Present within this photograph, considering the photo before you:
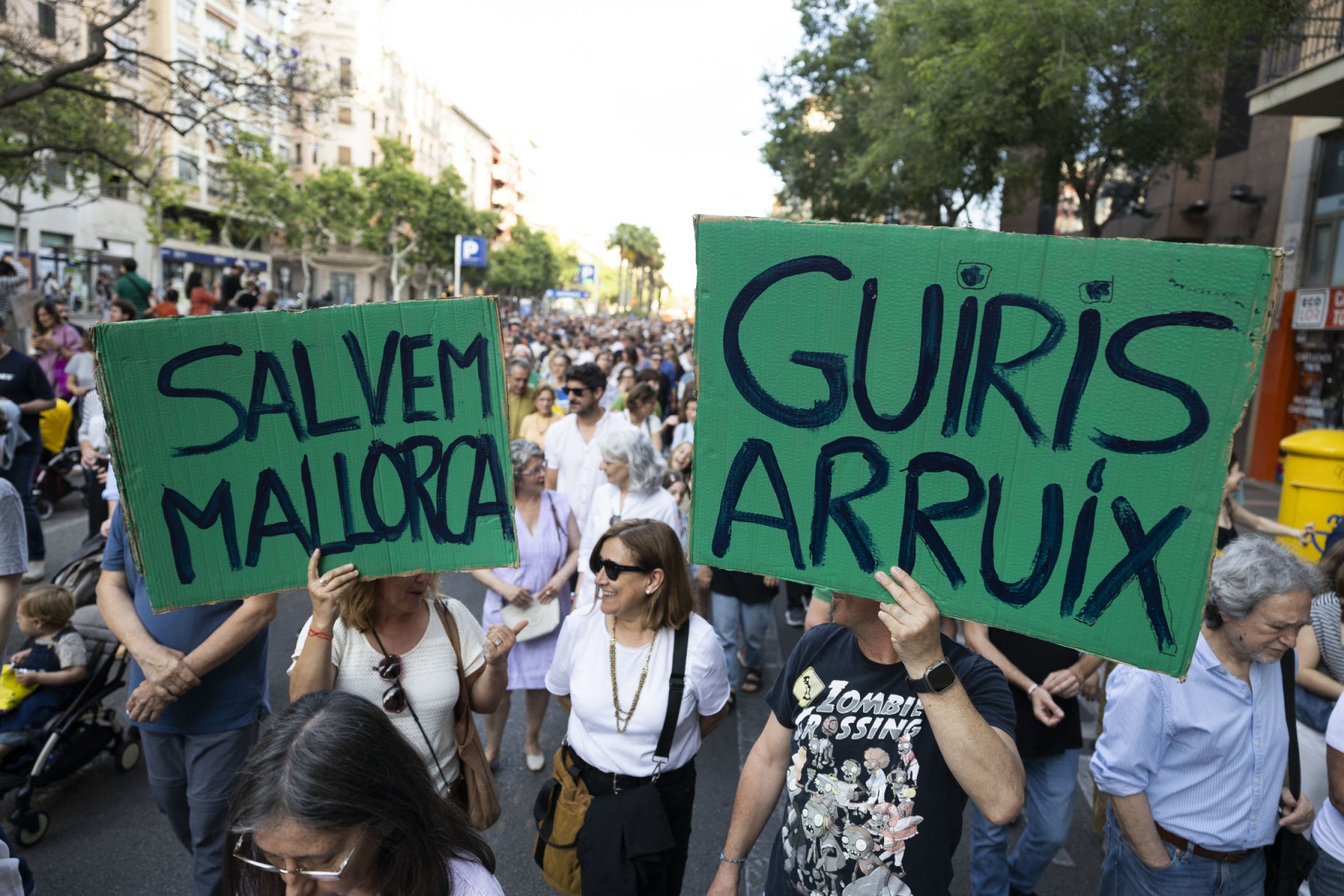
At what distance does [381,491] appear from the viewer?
96.5 inches

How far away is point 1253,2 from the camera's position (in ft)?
29.3

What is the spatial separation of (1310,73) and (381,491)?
13.4m

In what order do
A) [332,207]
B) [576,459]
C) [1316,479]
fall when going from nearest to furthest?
[576,459] < [1316,479] < [332,207]

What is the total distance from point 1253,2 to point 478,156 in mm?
92755

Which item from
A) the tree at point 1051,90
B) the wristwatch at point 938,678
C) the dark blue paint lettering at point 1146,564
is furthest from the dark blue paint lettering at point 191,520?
the tree at point 1051,90

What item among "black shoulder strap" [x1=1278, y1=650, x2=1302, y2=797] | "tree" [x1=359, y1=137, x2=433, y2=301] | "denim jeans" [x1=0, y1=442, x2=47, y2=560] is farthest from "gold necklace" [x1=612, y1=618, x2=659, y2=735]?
"tree" [x1=359, y1=137, x2=433, y2=301]

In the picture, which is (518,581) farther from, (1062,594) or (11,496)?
(1062,594)

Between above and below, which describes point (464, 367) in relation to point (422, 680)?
above

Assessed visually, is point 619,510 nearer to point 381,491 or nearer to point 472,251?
point 381,491

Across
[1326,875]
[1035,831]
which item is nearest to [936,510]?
[1326,875]

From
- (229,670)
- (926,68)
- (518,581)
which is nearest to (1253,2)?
(926,68)

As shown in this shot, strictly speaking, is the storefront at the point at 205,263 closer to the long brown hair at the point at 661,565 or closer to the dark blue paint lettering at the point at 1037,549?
the long brown hair at the point at 661,565

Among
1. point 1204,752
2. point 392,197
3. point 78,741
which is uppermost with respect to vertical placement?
point 392,197

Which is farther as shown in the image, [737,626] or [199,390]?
[737,626]
